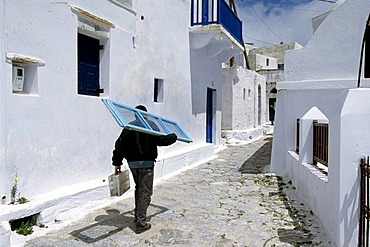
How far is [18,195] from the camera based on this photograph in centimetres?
446

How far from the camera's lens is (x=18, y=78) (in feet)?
15.0

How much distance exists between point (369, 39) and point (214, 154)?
6.54 metres

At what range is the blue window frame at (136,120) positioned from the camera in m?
4.17

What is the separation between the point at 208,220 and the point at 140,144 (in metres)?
1.65

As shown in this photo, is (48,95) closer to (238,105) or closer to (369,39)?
(369,39)

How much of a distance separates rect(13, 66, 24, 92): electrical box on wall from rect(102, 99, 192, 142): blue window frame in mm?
1242


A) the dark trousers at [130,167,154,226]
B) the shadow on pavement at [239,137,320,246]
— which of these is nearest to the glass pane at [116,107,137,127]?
the dark trousers at [130,167,154,226]

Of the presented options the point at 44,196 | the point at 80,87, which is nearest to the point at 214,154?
the point at 80,87

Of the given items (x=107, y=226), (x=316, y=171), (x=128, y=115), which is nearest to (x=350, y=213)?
(x=316, y=171)

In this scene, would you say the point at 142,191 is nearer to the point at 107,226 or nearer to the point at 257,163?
the point at 107,226

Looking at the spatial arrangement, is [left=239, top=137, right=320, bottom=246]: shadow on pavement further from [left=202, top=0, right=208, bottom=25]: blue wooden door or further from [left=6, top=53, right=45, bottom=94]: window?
[left=202, top=0, right=208, bottom=25]: blue wooden door

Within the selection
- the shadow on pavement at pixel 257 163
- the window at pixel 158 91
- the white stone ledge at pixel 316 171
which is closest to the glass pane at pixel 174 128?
the white stone ledge at pixel 316 171

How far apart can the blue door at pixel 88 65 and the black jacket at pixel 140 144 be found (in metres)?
1.73

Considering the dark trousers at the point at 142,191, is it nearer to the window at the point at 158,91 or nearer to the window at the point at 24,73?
the window at the point at 24,73
